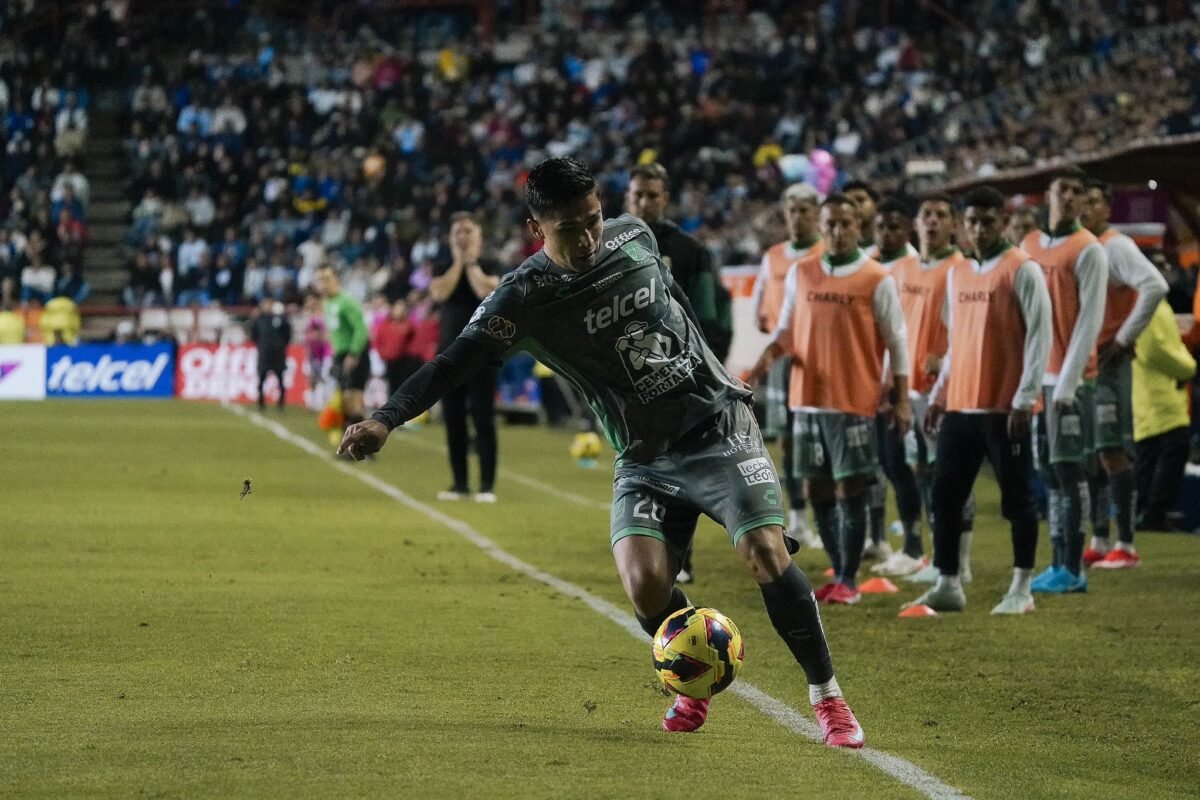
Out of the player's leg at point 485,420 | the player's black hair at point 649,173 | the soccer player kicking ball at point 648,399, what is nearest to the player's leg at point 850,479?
the player's black hair at point 649,173

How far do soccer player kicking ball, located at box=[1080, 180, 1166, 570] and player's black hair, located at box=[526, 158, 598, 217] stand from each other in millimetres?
5758

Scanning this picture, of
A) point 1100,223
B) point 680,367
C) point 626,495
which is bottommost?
point 626,495

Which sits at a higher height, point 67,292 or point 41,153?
point 41,153

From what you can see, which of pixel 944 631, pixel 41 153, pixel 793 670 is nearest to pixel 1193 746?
pixel 793 670

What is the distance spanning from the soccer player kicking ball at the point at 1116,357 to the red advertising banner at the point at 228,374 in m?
24.9

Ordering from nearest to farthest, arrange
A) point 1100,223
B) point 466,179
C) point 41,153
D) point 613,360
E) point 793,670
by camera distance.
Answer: point 613,360
point 793,670
point 1100,223
point 466,179
point 41,153

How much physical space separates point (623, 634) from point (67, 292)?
32972 mm

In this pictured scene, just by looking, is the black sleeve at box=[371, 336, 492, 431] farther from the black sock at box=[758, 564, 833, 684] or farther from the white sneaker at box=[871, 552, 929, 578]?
the white sneaker at box=[871, 552, 929, 578]

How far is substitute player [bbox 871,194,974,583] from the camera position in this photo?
1148 centimetres

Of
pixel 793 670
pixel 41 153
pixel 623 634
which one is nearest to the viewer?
pixel 793 670

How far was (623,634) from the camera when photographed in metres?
9.21

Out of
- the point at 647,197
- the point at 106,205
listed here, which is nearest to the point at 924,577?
the point at 647,197

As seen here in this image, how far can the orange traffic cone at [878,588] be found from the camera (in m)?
11.3

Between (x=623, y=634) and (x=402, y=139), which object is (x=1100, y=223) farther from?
Result: (x=402, y=139)
